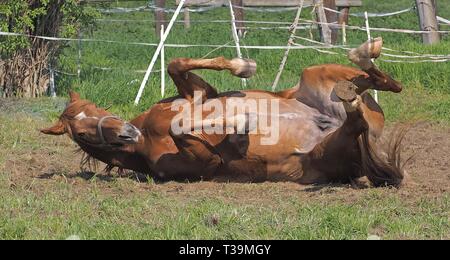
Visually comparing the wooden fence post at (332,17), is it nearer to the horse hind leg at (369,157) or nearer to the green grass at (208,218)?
the horse hind leg at (369,157)

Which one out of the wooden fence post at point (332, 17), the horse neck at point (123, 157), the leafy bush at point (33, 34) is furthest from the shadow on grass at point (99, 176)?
the wooden fence post at point (332, 17)

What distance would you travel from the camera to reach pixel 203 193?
6305 millimetres

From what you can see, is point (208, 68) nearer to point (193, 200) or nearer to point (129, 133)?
point (129, 133)

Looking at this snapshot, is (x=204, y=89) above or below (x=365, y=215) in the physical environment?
above

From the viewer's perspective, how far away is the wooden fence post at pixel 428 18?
42.7 feet

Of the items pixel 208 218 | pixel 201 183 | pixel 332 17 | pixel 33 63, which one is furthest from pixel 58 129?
pixel 332 17

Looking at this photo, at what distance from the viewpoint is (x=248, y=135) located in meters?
6.55

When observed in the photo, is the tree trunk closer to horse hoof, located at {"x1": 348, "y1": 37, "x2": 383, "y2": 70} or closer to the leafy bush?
the leafy bush

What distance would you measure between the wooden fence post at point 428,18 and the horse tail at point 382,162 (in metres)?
7.14

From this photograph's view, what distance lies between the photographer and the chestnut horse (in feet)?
21.1
